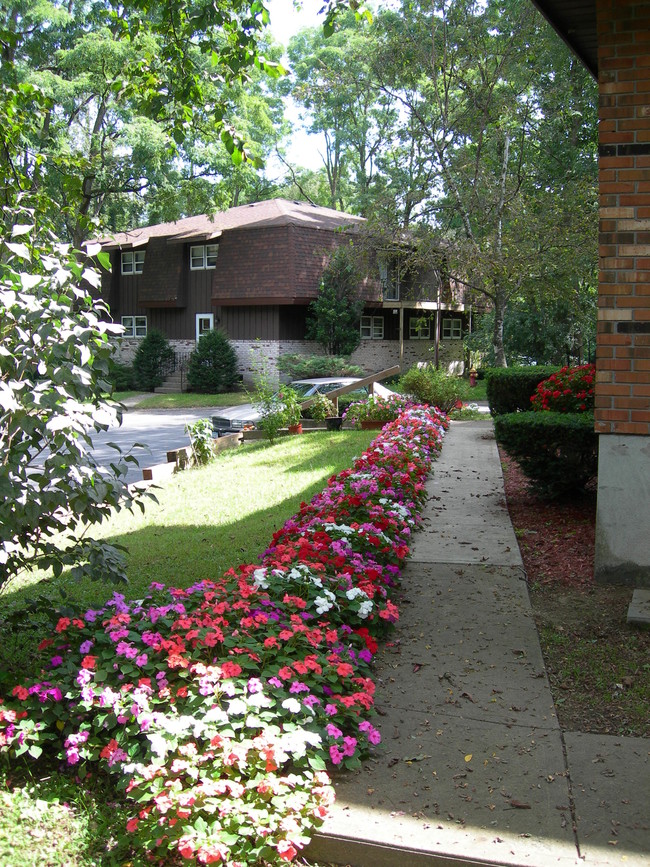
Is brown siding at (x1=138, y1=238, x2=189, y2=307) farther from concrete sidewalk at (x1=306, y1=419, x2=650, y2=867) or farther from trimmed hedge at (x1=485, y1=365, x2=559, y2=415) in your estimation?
concrete sidewalk at (x1=306, y1=419, x2=650, y2=867)

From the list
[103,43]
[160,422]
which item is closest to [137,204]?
[103,43]

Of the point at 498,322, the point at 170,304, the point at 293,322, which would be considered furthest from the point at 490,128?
the point at 170,304

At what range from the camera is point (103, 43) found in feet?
88.9

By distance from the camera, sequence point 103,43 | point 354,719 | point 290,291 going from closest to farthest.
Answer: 1. point 354,719
2. point 103,43
3. point 290,291

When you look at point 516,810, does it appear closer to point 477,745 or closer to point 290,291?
point 477,745

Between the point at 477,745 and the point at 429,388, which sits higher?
the point at 429,388

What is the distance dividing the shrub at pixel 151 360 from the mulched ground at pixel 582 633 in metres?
26.9

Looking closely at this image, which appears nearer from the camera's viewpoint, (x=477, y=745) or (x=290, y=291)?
(x=477, y=745)

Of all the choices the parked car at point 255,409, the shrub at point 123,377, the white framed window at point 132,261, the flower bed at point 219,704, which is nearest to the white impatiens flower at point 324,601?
the flower bed at point 219,704

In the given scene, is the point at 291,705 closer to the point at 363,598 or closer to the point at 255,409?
the point at 363,598

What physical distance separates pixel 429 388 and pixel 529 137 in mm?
16214

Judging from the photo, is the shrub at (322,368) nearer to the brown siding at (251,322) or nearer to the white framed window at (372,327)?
the brown siding at (251,322)

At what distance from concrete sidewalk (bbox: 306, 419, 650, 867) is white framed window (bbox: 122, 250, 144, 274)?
3278 cm

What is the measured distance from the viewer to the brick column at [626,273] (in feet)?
18.7
